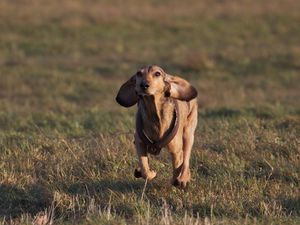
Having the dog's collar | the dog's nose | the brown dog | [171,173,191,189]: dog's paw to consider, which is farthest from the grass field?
the dog's nose

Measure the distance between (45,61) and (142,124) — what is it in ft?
39.9

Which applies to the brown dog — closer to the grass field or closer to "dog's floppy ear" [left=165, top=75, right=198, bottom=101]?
"dog's floppy ear" [left=165, top=75, right=198, bottom=101]

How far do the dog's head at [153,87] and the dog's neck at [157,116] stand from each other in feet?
0.30

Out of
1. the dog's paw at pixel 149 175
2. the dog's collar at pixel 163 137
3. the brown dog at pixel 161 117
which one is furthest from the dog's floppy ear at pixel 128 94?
the dog's paw at pixel 149 175

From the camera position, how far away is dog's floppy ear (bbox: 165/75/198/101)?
7.03m

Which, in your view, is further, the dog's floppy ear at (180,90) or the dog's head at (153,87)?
the dog's floppy ear at (180,90)

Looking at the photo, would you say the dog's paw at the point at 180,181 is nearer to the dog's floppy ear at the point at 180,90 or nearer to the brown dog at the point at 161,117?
the brown dog at the point at 161,117

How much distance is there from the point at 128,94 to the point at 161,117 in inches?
13.6

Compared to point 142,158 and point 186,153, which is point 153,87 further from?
point 186,153

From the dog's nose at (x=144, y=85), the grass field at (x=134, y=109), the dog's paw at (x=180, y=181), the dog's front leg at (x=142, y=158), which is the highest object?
the dog's nose at (x=144, y=85)

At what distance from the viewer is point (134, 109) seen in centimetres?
1381

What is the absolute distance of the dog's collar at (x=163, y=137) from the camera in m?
7.13

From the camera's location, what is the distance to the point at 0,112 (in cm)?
1291

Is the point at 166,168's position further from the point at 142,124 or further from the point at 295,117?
the point at 295,117
